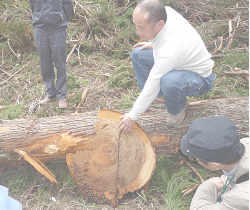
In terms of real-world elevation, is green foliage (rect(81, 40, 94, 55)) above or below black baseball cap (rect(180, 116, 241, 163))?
below

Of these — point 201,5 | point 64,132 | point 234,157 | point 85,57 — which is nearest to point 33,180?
point 64,132

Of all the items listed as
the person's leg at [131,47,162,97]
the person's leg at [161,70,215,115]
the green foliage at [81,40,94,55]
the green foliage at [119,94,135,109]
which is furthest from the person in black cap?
the green foliage at [81,40,94,55]

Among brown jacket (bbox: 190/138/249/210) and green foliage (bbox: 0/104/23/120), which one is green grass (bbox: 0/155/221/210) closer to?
brown jacket (bbox: 190/138/249/210)

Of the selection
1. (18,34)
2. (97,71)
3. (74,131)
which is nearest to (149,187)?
(74,131)

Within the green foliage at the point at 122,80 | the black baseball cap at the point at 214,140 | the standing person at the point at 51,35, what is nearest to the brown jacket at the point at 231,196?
the black baseball cap at the point at 214,140

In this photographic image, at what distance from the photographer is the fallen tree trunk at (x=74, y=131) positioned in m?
2.08

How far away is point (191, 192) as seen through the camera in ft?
6.98

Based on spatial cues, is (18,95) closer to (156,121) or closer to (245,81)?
(156,121)

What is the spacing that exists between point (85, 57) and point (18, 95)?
152 cm

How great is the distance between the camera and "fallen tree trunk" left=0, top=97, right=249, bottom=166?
2.08 metres

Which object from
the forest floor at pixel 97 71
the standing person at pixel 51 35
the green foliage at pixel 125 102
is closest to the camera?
the forest floor at pixel 97 71

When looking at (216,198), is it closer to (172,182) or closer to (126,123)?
(172,182)

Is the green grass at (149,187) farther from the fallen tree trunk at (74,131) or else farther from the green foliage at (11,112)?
the green foliage at (11,112)

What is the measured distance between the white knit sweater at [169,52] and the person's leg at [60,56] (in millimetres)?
1627
